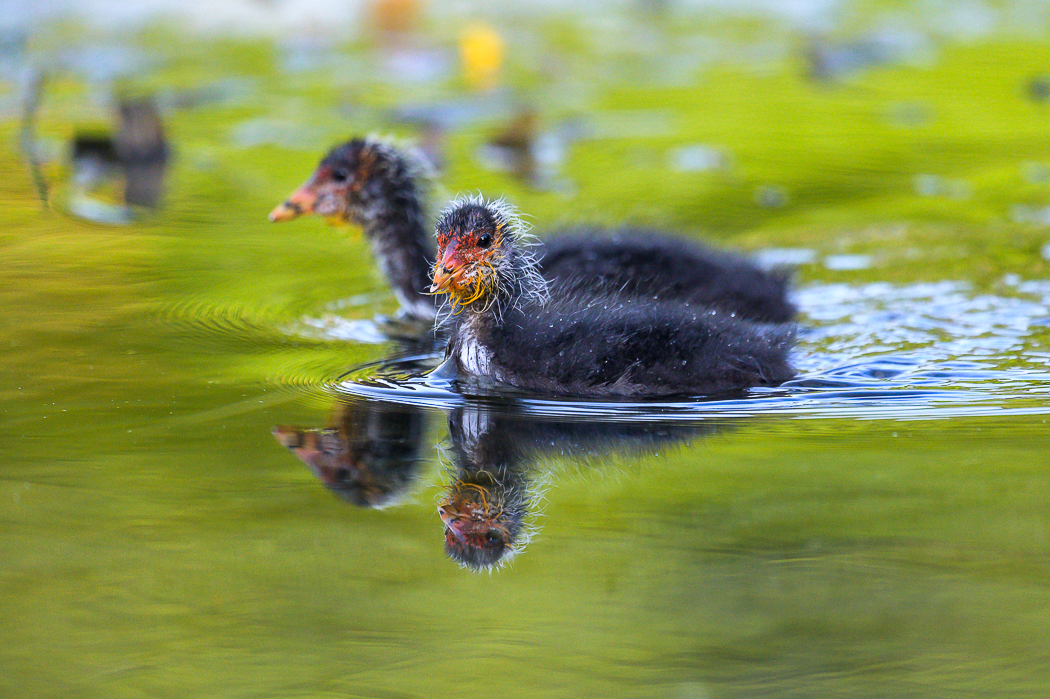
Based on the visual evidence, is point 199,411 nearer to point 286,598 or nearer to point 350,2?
point 286,598

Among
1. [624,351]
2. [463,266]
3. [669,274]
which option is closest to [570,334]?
[624,351]

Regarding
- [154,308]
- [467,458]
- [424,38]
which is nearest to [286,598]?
[467,458]

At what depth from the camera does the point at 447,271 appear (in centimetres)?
416

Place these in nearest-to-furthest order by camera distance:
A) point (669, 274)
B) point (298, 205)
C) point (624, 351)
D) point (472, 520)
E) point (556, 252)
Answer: point (472, 520) < point (624, 351) < point (669, 274) < point (556, 252) < point (298, 205)

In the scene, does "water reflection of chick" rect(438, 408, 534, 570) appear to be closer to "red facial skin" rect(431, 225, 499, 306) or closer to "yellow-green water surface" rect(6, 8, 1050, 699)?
"yellow-green water surface" rect(6, 8, 1050, 699)

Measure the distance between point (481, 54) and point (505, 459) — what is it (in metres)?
8.97

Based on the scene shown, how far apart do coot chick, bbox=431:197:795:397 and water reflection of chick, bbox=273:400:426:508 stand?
44cm

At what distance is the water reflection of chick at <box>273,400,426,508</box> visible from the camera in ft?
10.5

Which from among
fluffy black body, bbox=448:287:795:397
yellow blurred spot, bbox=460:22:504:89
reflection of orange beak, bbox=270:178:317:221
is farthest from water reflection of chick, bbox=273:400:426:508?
yellow blurred spot, bbox=460:22:504:89

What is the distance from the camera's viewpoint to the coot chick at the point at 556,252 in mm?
4789

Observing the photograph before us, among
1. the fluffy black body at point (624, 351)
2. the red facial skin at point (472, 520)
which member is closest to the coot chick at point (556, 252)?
the fluffy black body at point (624, 351)

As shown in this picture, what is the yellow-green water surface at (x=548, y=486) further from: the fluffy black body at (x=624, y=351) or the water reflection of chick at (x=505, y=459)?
Result: the fluffy black body at (x=624, y=351)

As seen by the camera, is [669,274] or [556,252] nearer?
[669,274]

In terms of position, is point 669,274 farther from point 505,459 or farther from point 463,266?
point 505,459
